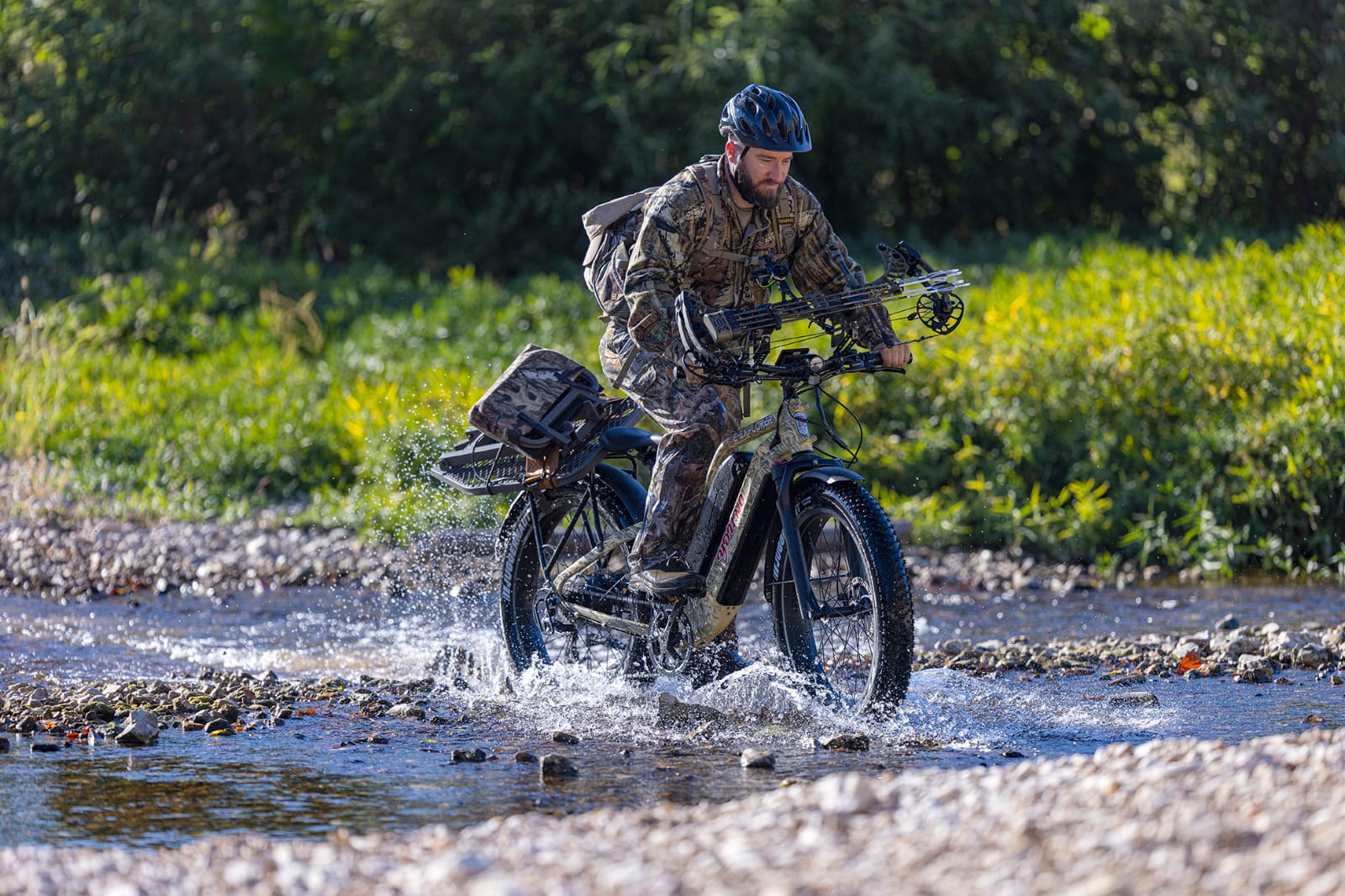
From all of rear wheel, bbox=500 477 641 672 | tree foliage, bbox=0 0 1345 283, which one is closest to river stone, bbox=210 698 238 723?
rear wheel, bbox=500 477 641 672

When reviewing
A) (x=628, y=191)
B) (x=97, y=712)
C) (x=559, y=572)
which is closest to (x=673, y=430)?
(x=559, y=572)

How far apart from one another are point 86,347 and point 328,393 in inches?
128

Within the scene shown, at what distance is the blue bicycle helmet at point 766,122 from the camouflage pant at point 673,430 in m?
0.82

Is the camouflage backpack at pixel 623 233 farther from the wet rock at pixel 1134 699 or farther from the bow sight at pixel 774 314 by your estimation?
the wet rock at pixel 1134 699

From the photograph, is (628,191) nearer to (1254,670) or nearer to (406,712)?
(1254,670)

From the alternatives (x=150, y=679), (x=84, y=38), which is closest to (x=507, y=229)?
(x=84, y=38)

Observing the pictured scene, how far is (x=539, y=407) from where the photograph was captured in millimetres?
6156

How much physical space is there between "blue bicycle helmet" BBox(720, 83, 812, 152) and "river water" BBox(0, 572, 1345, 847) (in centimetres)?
178

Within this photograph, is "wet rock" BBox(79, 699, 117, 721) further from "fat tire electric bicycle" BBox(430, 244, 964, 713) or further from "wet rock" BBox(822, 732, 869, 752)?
"wet rock" BBox(822, 732, 869, 752)

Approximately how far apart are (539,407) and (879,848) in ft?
9.82

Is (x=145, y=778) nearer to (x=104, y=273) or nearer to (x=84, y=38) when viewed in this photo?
(x=104, y=273)

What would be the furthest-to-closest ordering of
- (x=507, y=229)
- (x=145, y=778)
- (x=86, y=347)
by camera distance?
(x=507, y=229) → (x=86, y=347) → (x=145, y=778)

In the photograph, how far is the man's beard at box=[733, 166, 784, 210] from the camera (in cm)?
550

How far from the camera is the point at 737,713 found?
5.79 meters
